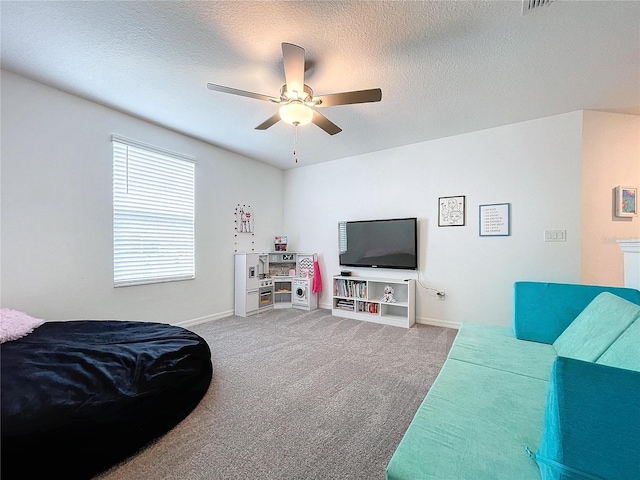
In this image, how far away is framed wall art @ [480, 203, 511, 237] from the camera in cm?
325

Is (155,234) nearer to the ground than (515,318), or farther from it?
farther from it

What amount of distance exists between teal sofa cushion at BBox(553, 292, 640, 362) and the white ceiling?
1769 millimetres

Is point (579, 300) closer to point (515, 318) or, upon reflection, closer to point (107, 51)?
point (515, 318)

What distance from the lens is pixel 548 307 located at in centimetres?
211

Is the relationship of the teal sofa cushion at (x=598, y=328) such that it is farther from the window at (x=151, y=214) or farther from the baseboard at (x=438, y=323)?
the window at (x=151, y=214)

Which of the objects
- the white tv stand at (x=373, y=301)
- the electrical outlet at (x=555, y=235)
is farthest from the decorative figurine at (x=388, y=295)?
the electrical outlet at (x=555, y=235)

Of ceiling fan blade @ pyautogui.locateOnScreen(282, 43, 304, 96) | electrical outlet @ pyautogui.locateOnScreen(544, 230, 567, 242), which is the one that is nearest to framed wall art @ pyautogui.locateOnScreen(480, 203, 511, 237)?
electrical outlet @ pyautogui.locateOnScreen(544, 230, 567, 242)

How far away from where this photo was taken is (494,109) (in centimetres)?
286

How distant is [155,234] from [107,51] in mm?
1927

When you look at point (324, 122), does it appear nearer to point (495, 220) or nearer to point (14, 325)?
point (495, 220)

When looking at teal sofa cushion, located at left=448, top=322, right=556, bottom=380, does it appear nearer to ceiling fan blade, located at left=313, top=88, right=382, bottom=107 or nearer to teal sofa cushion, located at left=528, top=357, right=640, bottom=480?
teal sofa cushion, located at left=528, top=357, right=640, bottom=480

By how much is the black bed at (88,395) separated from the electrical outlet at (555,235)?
3.71 m

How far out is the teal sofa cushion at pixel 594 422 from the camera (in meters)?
0.70

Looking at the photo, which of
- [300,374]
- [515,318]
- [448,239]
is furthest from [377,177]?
[300,374]
